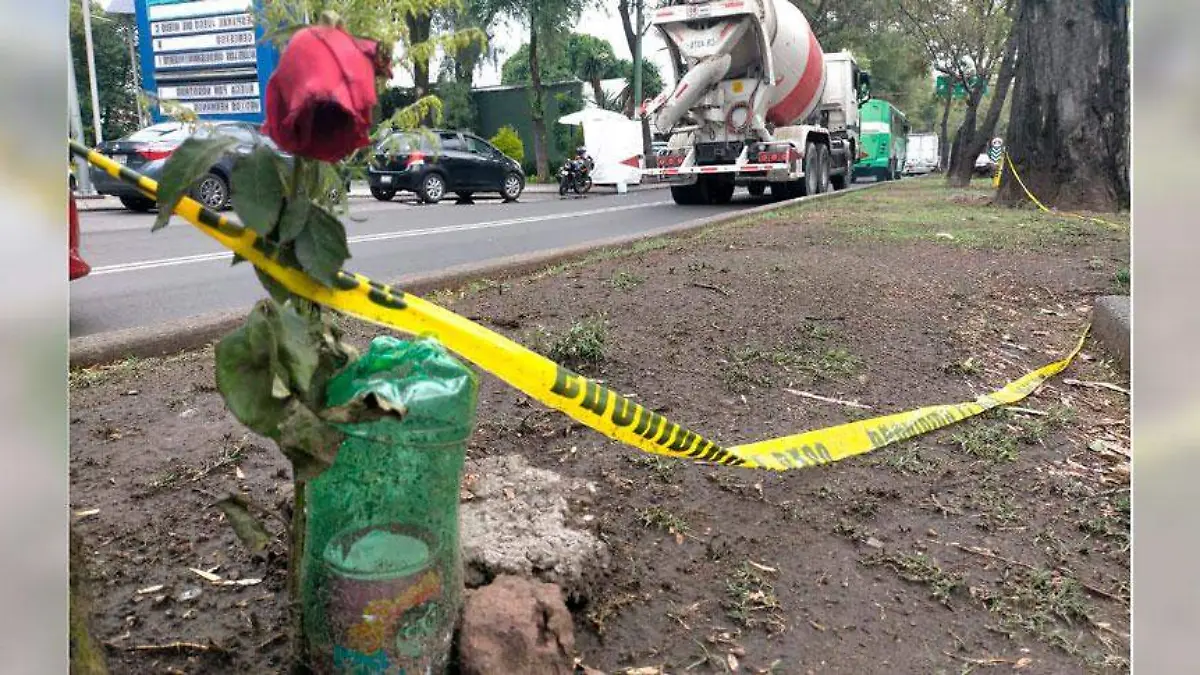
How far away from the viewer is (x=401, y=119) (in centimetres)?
169

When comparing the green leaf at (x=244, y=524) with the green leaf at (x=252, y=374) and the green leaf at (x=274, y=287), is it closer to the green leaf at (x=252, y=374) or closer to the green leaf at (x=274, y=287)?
the green leaf at (x=252, y=374)

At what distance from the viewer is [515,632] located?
1.81m

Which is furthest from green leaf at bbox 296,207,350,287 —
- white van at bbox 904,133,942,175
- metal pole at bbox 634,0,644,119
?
white van at bbox 904,133,942,175

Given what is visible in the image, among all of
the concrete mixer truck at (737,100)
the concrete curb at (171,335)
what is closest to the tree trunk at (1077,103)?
the concrete mixer truck at (737,100)

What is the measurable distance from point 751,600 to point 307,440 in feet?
4.45

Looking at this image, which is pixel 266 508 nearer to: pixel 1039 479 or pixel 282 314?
pixel 282 314

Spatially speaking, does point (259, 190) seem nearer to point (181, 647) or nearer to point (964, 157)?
point (181, 647)

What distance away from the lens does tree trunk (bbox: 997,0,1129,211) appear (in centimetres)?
1116

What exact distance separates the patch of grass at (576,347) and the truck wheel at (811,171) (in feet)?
49.3

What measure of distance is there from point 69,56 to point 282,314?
674mm

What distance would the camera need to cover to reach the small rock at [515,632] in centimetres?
177

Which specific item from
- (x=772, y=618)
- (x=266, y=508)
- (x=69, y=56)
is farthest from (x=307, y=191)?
(x=772, y=618)

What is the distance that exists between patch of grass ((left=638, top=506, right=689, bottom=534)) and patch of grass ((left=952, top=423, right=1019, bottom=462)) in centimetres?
133

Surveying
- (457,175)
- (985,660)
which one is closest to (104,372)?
(985,660)
